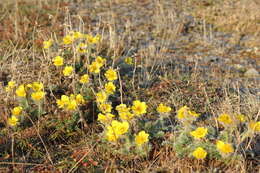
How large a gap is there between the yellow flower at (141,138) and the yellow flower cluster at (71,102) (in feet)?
2.76

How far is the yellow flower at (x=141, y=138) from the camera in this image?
2837 millimetres

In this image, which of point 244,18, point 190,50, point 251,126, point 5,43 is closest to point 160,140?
point 251,126

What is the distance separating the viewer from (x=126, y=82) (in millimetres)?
4387

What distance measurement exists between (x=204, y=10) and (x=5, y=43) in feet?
15.3

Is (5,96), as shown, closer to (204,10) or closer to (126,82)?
(126,82)

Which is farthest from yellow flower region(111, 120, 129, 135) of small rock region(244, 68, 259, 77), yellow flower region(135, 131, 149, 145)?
small rock region(244, 68, 259, 77)

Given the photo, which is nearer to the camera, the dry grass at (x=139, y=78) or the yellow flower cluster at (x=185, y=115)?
the yellow flower cluster at (x=185, y=115)

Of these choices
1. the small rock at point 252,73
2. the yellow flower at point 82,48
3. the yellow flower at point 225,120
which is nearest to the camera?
the yellow flower at point 225,120

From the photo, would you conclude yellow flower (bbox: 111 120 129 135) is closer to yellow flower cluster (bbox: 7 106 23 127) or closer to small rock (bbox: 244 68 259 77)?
yellow flower cluster (bbox: 7 106 23 127)

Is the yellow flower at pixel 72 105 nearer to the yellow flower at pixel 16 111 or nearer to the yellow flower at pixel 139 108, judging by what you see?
the yellow flower at pixel 16 111

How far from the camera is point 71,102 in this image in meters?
3.38

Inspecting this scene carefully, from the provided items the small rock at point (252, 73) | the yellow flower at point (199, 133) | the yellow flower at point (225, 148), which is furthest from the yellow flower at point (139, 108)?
the small rock at point (252, 73)

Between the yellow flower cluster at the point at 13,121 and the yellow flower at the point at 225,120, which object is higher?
the yellow flower at the point at 225,120

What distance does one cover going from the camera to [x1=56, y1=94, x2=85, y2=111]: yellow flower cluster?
3.37 m
